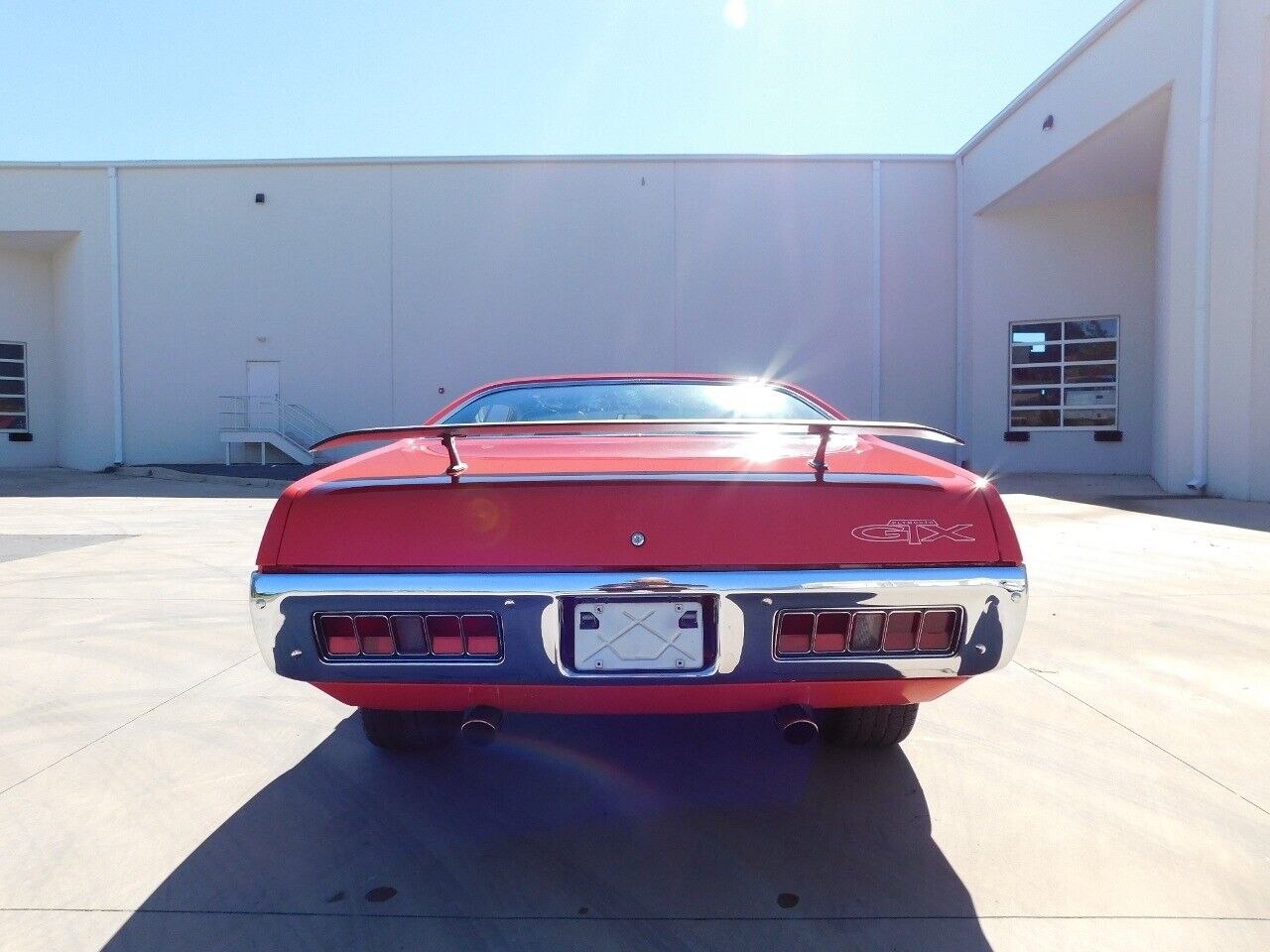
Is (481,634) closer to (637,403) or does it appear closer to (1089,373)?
(637,403)

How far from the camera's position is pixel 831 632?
170 cm

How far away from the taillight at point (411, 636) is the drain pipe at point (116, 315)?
18502 millimetres

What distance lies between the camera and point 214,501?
35.7 ft

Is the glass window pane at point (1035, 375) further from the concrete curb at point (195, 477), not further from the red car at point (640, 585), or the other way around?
the red car at point (640, 585)

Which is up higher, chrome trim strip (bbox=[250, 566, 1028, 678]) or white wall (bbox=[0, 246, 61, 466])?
white wall (bbox=[0, 246, 61, 466])

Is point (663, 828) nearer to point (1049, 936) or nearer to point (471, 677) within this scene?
point (471, 677)

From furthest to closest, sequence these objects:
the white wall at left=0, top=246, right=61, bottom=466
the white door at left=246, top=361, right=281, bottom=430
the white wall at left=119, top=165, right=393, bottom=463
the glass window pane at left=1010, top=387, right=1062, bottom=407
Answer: the white wall at left=0, top=246, right=61, bottom=466 → the white door at left=246, top=361, right=281, bottom=430 → the white wall at left=119, top=165, right=393, bottom=463 → the glass window pane at left=1010, top=387, right=1062, bottom=407

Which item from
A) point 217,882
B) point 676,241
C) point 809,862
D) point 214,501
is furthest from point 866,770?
point 676,241

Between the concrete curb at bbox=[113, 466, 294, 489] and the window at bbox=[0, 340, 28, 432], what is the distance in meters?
3.96

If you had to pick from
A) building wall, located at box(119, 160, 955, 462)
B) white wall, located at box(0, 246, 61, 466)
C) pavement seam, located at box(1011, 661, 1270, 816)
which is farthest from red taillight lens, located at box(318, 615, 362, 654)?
white wall, located at box(0, 246, 61, 466)

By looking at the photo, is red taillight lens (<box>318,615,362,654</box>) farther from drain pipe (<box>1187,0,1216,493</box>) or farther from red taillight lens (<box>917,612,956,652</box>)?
drain pipe (<box>1187,0,1216,493</box>)

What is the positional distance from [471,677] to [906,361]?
51.4 feet

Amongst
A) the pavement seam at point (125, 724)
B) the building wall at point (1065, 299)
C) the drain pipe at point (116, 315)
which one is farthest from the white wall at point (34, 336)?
the building wall at point (1065, 299)

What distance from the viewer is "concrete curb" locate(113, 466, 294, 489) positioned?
1382 centimetres
